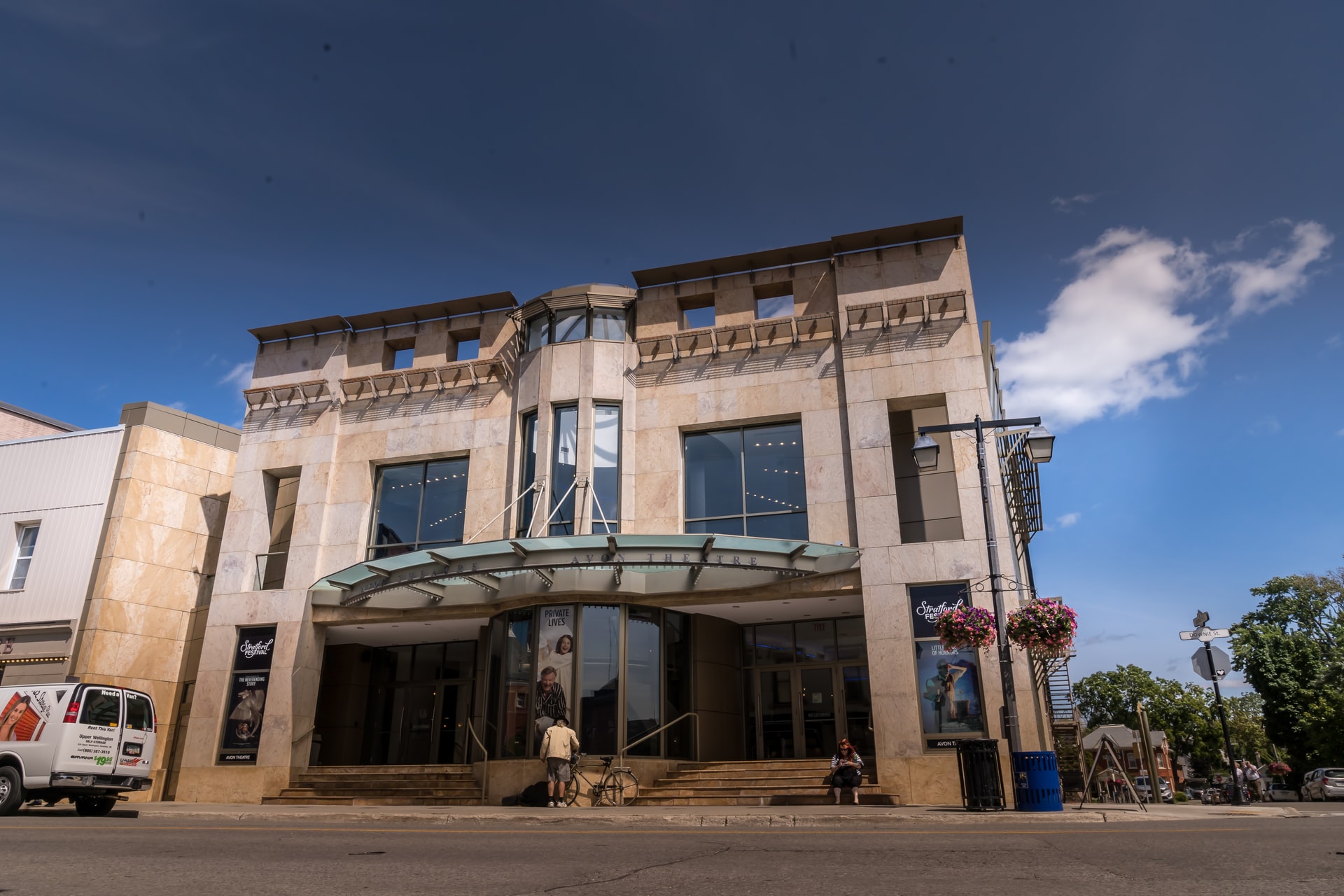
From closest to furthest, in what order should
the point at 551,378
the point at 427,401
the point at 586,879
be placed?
the point at 586,879, the point at 551,378, the point at 427,401

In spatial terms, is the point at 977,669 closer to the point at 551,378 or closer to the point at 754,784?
the point at 754,784

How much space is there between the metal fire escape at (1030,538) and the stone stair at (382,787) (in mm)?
12890

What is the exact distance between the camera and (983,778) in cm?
1401

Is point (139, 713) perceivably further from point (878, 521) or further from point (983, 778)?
point (878, 521)

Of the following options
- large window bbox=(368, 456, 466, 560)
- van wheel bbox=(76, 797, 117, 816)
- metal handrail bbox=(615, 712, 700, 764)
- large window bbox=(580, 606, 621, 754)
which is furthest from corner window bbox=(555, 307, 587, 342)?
van wheel bbox=(76, 797, 117, 816)

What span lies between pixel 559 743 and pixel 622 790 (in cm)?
182

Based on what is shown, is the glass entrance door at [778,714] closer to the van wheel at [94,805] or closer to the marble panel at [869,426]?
the marble panel at [869,426]

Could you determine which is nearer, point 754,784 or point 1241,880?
point 1241,880

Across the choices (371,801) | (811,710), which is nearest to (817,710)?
(811,710)

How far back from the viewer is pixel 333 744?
25438 millimetres

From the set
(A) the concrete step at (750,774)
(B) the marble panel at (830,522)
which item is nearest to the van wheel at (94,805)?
(A) the concrete step at (750,774)

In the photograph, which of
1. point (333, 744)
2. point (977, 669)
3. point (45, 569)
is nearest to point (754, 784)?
point (977, 669)

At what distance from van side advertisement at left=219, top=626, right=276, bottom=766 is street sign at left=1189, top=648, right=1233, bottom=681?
72.2 feet

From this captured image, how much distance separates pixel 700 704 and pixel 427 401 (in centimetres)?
1123
